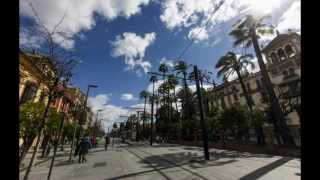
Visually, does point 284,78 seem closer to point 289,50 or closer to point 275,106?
point 289,50

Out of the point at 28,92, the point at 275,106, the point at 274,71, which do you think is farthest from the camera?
the point at 274,71

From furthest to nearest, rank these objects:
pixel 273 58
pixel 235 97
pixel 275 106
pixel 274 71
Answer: pixel 235 97 → pixel 273 58 → pixel 274 71 → pixel 275 106

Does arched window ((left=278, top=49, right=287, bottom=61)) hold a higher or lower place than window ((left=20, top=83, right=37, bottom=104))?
higher

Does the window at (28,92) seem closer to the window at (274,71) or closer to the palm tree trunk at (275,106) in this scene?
the palm tree trunk at (275,106)

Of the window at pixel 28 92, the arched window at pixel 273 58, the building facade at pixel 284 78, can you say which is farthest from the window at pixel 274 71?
the window at pixel 28 92

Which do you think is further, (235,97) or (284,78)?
(235,97)

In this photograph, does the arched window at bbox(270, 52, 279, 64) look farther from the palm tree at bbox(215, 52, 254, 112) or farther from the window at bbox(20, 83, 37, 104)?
the window at bbox(20, 83, 37, 104)

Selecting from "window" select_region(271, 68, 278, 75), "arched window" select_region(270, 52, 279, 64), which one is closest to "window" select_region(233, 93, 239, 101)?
"window" select_region(271, 68, 278, 75)

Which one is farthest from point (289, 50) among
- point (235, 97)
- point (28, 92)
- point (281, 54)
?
point (28, 92)

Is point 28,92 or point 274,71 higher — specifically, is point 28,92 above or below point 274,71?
below

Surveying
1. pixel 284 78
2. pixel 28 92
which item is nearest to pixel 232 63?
pixel 284 78

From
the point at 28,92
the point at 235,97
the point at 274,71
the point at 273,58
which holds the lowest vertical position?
the point at 28,92
